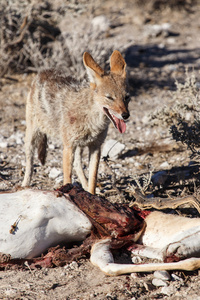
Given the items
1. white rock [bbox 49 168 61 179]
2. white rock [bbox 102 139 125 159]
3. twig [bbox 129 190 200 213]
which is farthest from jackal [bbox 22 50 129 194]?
twig [bbox 129 190 200 213]

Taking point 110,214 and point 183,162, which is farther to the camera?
point 183,162

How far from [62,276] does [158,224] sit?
2.87 ft

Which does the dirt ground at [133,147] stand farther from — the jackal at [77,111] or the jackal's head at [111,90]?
the jackal's head at [111,90]

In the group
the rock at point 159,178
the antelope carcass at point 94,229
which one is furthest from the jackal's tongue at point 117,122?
the antelope carcass at point 94,229

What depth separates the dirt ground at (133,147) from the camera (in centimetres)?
303

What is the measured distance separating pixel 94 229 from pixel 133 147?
3.23 m

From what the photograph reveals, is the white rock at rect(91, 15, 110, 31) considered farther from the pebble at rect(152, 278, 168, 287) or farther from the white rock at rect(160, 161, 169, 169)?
the pebble at rect(152, 278, 168, 287)

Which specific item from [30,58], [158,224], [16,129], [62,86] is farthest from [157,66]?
[158,224]

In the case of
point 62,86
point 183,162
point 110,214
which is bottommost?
point 183,162

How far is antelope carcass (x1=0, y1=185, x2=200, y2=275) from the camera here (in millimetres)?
3092

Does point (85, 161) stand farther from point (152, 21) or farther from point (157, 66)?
point (152, 21)

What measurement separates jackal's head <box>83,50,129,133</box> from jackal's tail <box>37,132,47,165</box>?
3.92ft

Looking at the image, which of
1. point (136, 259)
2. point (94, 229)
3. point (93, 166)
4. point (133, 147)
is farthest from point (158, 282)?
point (133, 147)

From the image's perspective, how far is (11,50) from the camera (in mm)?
9000
